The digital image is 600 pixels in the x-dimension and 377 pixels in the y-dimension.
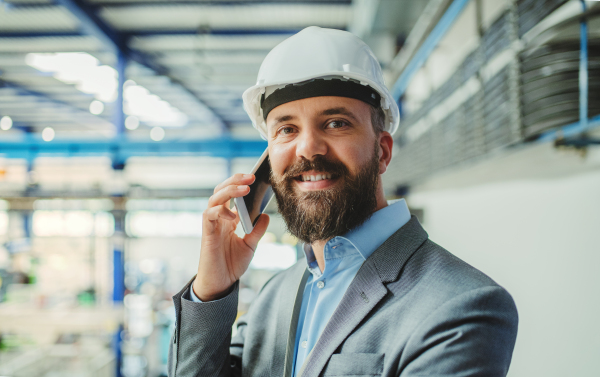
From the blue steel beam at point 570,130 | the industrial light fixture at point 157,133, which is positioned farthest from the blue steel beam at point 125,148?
the industrial light fixture at point 157,133

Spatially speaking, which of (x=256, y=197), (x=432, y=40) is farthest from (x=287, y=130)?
(x=432, y=40)

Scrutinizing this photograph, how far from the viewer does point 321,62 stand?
4.16ft

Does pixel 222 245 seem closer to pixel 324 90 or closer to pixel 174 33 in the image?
pixel 324 90

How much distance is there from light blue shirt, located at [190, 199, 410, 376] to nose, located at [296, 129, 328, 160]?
0.29 m

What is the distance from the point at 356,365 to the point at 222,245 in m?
0.68

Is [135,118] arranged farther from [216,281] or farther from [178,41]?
[216,281]

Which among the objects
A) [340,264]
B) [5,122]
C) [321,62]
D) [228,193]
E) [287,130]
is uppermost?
[5,122]

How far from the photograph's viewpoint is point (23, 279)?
21.0 ft

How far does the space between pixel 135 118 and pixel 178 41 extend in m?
5.69

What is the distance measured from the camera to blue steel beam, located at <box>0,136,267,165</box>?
3.92m

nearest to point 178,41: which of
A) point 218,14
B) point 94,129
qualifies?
point 218,14

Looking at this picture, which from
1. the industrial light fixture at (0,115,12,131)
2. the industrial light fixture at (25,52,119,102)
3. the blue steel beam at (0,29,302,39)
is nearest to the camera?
the blue steel beam at (0,29,302,39)

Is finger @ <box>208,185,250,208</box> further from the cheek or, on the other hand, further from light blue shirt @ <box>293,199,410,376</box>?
light blue shirt @ <box>293,199,410,376</box>

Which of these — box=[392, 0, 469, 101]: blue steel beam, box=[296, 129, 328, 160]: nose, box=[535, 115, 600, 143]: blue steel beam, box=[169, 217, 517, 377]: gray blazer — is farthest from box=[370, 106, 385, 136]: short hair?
box=[392, 0, 469, 101]: blue steel beam
